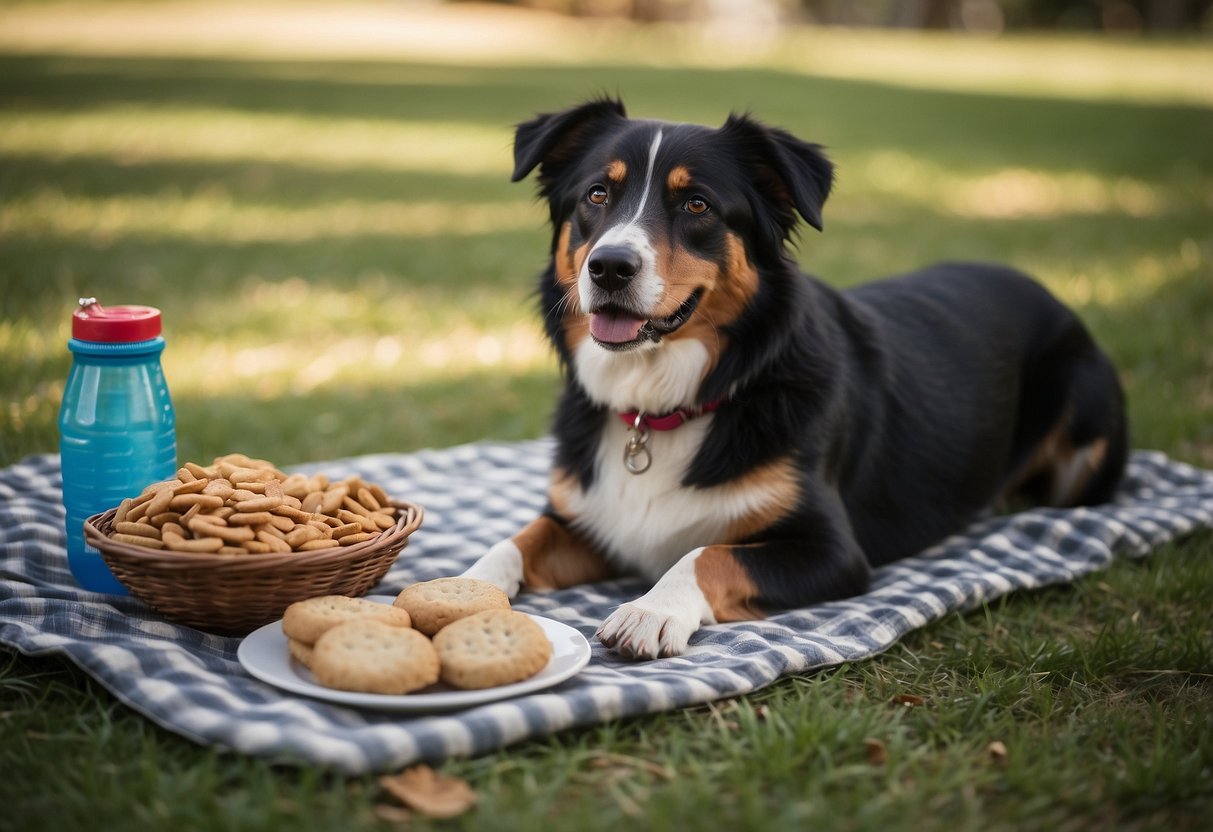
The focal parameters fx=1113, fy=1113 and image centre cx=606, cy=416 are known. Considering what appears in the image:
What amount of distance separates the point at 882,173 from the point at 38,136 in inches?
352

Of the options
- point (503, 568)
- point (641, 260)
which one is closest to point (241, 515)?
point (503, 568)

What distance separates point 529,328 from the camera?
687cm

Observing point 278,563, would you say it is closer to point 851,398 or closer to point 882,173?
point 851,398

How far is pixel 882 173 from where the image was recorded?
39.2 ft

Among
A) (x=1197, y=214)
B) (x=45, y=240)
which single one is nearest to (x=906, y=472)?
(x=45, y=240)

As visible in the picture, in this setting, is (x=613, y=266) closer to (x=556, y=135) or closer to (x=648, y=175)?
(x=648, y=175)

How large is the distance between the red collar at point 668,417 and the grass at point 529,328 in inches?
36.8

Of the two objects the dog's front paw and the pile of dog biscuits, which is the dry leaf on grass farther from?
the dog's front paw

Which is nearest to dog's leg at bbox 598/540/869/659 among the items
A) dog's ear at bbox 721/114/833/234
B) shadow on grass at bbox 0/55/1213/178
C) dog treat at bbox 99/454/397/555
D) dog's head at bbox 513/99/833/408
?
dog's head at bbox 513/99/833/408

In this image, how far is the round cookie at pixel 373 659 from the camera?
8.16 ft

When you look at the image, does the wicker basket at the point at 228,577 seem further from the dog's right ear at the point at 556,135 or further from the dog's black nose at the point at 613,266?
the dog's right ear at the point at 556,135

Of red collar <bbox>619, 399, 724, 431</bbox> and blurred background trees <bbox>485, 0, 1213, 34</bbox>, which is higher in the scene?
blurred background trees <bbox>485, 0, 1213, 34</bbox>

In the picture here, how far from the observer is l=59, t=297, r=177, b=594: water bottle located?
3.12m

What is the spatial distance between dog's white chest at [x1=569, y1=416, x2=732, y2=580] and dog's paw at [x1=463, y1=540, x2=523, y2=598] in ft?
0.92
